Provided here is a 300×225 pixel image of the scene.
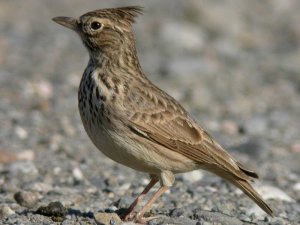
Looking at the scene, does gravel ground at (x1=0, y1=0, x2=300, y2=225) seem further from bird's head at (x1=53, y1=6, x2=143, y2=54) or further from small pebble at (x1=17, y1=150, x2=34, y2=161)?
bird's head at (x1=53, y1=6, x2=143, y2=54)

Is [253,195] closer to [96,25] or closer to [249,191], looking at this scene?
[249,191]

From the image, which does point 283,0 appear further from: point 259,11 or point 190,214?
point 190,214

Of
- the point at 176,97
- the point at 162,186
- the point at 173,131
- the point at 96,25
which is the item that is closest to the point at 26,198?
the point at 162,186

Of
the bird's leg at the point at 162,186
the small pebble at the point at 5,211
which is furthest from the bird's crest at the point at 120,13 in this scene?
the small pebble at the point at 5,211

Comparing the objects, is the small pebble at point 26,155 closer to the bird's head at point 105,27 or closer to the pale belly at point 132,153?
the bird's head at point 105,27

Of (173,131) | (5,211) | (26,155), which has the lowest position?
(5,211)

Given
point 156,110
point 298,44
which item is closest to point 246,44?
point 298,44

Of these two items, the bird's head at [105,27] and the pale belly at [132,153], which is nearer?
the pale belly at [132,153]
